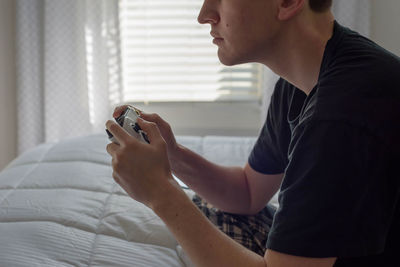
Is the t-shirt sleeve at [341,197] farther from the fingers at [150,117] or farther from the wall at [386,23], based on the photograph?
the wall at [386,23]

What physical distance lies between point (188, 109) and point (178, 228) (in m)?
2.13

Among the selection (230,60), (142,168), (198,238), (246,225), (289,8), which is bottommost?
(246,225)

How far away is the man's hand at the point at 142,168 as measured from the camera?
721 mm

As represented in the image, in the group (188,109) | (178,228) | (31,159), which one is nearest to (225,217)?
(178,228)

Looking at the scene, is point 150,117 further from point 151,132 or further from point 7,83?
point 7,83

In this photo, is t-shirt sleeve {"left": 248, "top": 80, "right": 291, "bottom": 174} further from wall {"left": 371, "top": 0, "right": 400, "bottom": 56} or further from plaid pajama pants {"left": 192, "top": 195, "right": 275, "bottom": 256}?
wall {"left": 371, "top": 0, "right": 400, "bottom": 56}

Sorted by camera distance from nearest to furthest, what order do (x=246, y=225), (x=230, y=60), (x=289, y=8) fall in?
(x=289, y=8) < (x=230, y=60) < (x=246, y=225)

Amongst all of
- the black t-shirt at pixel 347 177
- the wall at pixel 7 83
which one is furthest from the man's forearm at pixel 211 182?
the wall at pixel 7 83

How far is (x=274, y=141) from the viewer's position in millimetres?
1062

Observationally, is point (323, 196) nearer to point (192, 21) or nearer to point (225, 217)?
point (225, 217)

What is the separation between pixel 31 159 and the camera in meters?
1.53

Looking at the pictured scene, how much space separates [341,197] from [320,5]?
43 cm

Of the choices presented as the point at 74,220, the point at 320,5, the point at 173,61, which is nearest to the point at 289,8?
the point at 320,5

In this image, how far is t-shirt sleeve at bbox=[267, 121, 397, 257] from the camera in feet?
1.98
